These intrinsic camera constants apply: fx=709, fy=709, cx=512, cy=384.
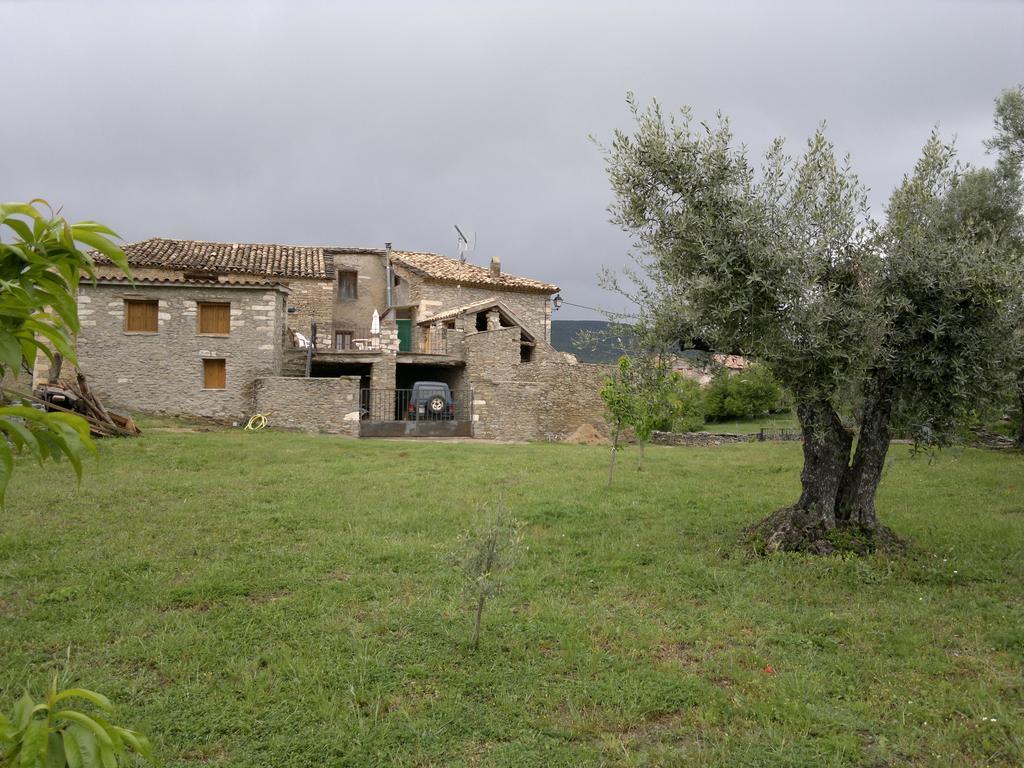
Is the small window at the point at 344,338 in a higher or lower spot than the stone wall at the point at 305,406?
higher

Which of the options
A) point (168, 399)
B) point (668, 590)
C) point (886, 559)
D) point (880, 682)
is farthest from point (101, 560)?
point (168, 399)

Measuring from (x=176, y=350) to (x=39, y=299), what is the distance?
2689 centimetres

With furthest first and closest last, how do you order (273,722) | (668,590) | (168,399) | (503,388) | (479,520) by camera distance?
(503,388)
(168,399)
(479,520)
(668,590)
(273,722)

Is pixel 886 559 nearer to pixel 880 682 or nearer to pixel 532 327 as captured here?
pixel 880 682

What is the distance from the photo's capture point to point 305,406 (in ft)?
83.9

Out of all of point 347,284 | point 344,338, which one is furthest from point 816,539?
point 347,284

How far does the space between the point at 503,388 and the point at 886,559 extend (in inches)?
783

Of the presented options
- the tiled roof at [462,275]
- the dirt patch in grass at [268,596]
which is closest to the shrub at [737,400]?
the tiled roof at [462,275]

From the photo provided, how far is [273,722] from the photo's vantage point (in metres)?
4.73

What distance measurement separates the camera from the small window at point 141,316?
2605cm

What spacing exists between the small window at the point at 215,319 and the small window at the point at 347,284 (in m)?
13.3

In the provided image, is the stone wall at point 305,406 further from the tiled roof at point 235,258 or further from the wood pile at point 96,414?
the tiled roof at point 235,258

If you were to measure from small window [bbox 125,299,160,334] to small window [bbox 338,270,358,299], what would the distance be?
46.4ft

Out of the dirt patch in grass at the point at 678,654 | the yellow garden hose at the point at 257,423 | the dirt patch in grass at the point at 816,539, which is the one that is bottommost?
the dirt patch in grass at the point at 678,654
